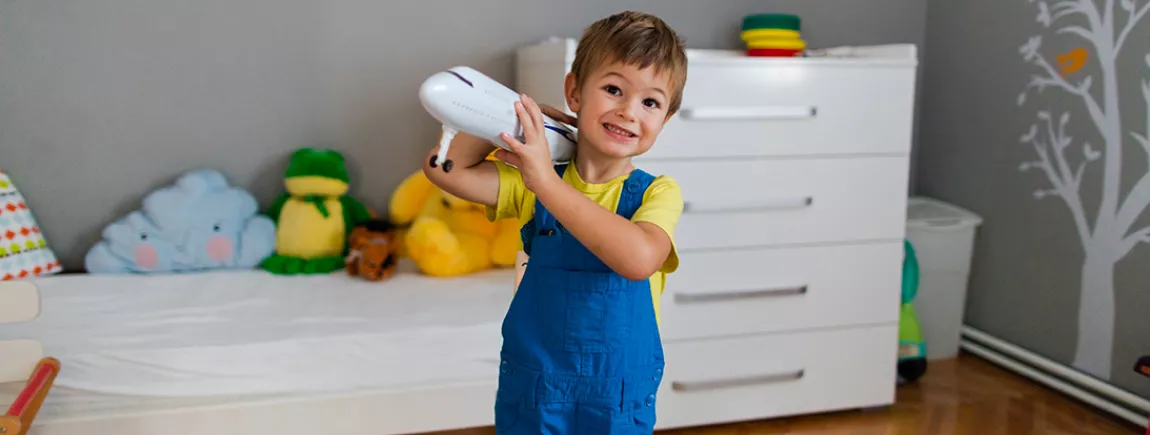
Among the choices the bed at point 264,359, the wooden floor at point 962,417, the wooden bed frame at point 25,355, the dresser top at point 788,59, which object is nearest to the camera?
the wooden bed frame at point 25,355

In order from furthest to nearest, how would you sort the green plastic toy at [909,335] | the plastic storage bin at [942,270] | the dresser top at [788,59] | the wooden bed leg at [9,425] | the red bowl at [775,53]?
1. the plastic storage bin at [942,270]
2. the green plastic toy at [909,335]
3. the red bowl at [775,53]
4. the dresser top at [788,59]
5. the wooden bed leg at [9,425]

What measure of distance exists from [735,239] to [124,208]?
1.54 m

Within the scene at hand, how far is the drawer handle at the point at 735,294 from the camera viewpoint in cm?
199

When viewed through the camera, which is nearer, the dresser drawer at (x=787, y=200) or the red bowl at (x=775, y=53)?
the dresser drawer at (x=787, y=200)

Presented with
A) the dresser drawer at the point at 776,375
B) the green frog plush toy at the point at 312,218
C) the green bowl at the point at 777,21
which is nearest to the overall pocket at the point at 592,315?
the dresser drawer at the point at 776,375

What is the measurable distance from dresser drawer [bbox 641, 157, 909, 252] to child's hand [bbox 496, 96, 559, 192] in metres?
0.95

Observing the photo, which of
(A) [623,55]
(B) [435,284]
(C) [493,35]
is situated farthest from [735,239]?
(A) [623,55]

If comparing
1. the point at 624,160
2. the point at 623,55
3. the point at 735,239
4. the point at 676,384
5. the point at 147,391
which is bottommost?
the point at 676,384

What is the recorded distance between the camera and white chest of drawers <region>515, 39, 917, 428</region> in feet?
6.37

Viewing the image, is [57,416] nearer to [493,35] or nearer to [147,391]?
[147,391]

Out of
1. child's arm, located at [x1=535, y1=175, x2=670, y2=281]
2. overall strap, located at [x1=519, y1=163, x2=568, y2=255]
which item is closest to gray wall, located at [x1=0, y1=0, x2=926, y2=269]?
overall strap, located at [x1=519, y1=163, x2=568, y2=255]

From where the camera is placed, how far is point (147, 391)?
5.62 feet

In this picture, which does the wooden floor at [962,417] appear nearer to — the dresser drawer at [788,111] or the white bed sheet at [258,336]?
the white bed sheet at [258,336]

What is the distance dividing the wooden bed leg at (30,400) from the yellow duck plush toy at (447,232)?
2.70 ft
